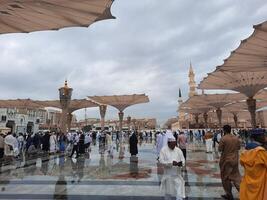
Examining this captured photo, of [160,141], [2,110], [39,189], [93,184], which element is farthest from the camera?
[2,110]

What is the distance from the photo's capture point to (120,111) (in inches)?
1307

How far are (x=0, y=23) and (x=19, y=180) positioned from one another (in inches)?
181

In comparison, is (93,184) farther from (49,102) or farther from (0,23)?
(49,102)

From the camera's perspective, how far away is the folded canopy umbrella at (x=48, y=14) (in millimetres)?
7629

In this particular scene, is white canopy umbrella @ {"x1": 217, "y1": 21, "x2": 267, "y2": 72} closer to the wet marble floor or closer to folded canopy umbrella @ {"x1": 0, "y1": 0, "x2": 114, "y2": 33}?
the wet marble floor

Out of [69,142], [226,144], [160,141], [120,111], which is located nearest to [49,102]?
[120,111]

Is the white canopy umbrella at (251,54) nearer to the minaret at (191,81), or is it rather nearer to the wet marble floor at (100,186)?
the wet marble floor at (100,186)

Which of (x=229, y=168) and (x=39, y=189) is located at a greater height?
(x=229, y=168)

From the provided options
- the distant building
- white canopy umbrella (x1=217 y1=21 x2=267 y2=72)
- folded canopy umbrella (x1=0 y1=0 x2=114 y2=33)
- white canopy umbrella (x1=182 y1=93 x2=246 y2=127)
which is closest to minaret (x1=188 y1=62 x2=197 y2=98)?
the distant building

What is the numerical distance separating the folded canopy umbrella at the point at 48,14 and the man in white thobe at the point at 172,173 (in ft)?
15.1

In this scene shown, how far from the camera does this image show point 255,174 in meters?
3.35

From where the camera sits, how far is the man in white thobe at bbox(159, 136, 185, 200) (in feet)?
14.2

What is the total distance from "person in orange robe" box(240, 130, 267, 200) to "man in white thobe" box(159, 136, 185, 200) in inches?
41.8

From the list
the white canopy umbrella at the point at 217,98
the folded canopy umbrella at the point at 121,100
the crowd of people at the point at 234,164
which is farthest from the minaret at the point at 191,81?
the crowd of people at the point at 234,164
